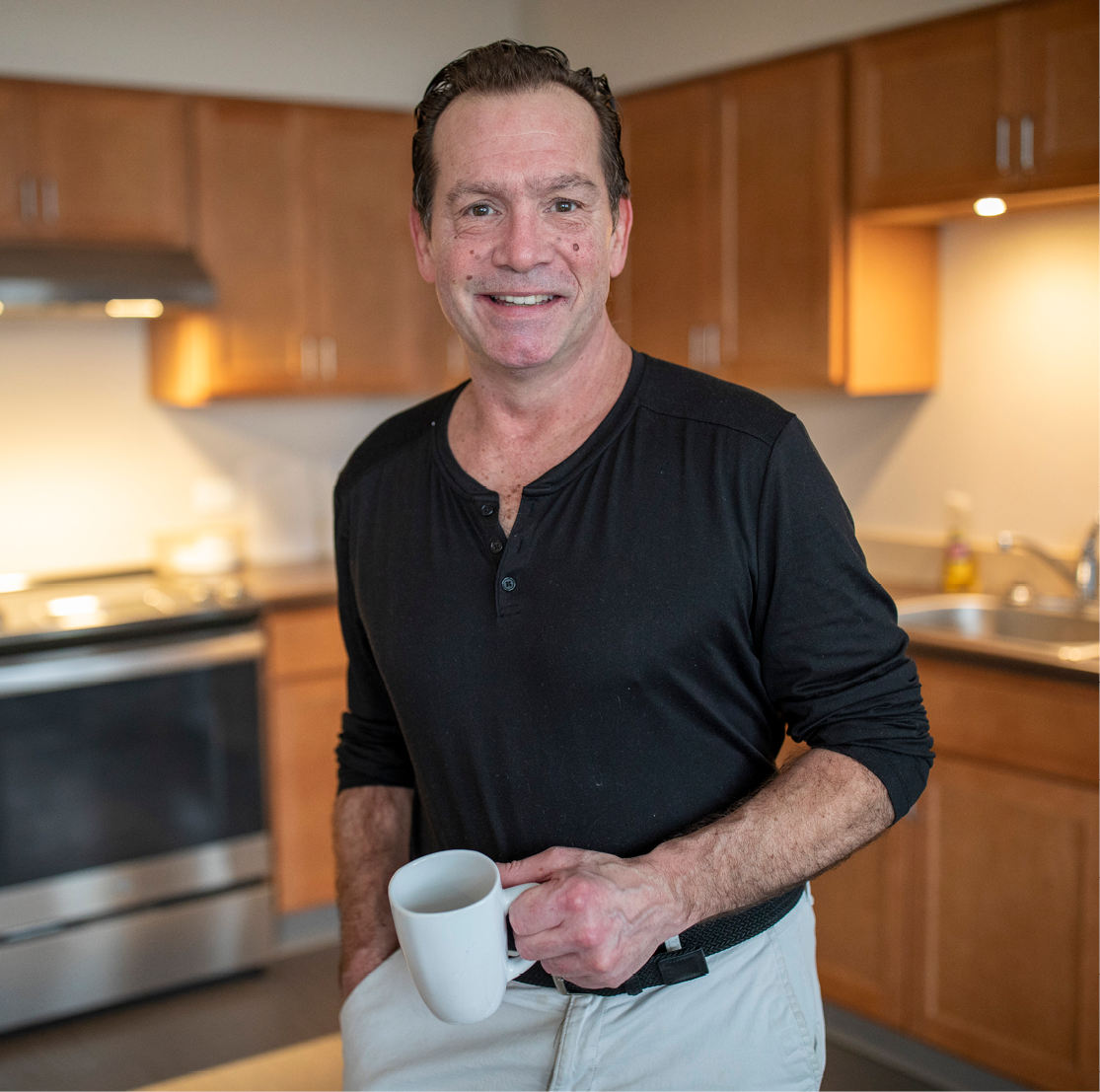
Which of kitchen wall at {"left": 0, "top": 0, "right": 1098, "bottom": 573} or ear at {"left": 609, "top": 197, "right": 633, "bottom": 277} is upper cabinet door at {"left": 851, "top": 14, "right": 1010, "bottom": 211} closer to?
kitchen wall at {"left": 0, "top": 0, "right": 1098, "bottom": 573}

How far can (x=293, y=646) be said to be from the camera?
312 cm

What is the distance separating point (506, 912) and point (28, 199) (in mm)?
2667

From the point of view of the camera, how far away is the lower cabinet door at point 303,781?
123 inches

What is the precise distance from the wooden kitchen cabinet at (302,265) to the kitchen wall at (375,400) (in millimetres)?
123

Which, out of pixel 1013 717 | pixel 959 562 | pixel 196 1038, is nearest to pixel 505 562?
pixel 1013 717

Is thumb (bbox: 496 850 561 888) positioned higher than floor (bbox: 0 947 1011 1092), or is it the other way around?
thumb (bbox: 496 850 561 888)

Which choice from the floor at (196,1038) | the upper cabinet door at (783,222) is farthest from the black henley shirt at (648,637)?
the upper cabinet door at (783,222)

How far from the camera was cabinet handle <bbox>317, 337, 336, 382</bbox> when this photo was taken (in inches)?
136

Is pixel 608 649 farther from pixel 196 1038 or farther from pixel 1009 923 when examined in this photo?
pixel 196 1038

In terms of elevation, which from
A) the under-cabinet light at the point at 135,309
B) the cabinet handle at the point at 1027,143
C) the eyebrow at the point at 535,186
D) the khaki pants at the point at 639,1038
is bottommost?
the khaki pants at the point at 639,1038

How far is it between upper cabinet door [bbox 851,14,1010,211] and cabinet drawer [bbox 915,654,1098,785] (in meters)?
1.02

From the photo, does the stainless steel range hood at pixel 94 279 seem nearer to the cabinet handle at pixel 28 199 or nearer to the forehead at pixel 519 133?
the cabinet handle at pixel 28 199

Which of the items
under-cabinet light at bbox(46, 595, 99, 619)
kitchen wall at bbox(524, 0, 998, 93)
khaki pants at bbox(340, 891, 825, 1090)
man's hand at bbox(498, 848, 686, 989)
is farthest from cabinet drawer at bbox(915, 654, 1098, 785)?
under-cabinet light at bbox(46, 595, 99, 619)

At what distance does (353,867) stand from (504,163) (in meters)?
0.76
